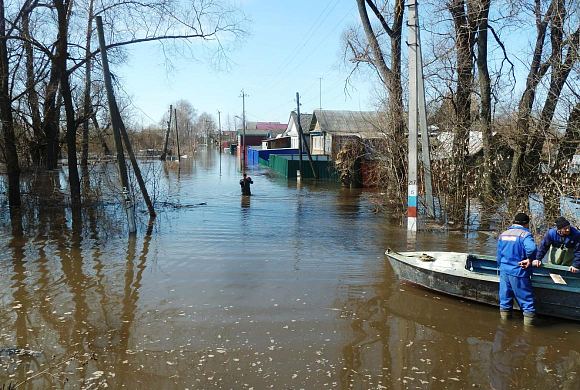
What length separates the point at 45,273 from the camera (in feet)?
30.0

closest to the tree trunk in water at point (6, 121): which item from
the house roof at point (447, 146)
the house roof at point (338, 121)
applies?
the house roof at point (447, 146)

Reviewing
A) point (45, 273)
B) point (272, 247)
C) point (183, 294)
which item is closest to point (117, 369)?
point (183, 294)

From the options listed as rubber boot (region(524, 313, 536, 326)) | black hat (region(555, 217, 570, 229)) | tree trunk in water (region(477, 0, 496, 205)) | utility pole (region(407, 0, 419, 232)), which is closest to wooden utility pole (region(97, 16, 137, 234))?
utility pole (region(407, 0, 419, 232))

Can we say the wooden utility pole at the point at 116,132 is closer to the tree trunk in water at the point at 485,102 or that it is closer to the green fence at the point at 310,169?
the tree trunk in water at the point at 485,102

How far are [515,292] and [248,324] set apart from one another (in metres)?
3.66

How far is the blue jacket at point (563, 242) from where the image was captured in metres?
6.68

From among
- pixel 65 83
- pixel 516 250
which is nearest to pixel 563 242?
pixel 516 250

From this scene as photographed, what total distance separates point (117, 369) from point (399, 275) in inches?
188

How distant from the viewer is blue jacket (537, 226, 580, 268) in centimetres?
668

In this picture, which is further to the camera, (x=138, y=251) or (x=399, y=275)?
(x=138, y=251)

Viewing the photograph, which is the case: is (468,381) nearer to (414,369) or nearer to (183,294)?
(414,369)

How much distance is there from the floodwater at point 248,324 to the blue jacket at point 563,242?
0.92 metres

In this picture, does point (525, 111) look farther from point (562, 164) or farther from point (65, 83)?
point (65, 83)

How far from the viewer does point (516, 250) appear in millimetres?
6578
